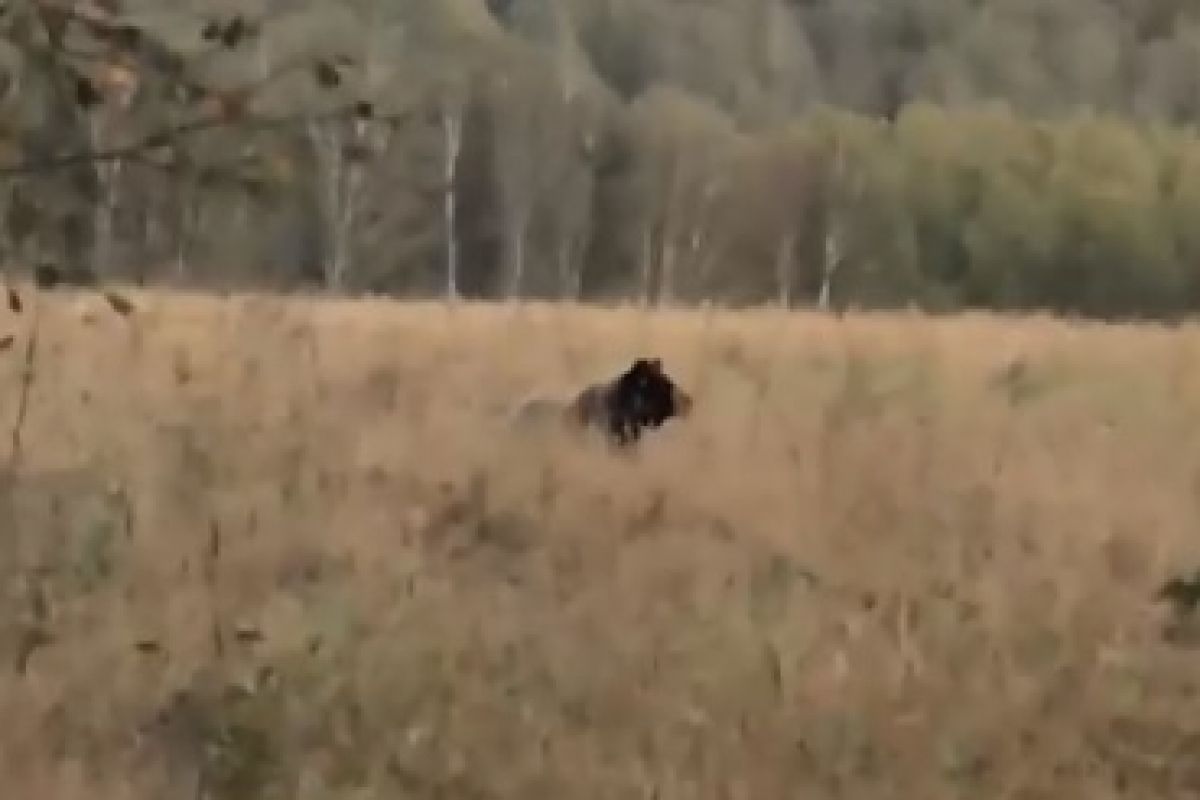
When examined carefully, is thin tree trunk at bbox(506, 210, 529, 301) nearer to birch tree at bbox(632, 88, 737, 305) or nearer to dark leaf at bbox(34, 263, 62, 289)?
birch tree at bbox(632, 88, 737, 305)

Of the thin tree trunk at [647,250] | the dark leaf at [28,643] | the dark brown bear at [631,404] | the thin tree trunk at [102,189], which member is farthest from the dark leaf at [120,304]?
the thin tree trunk at [647,250]

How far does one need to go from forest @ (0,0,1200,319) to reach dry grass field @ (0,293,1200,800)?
720cm

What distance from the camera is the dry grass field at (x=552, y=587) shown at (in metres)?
4.72

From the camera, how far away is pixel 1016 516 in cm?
694

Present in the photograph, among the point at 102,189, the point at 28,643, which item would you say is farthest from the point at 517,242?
the point at 102,189

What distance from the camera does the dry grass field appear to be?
4723 millimetres

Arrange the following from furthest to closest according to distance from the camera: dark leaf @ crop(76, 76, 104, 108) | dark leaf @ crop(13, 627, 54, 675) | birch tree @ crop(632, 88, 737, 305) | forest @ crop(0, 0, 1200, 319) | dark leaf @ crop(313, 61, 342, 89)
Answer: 1. birch tree @ crop(632, 88, 737, 305)
2. forest @ crop(0, 0, 1200, 319)
3. dark leaf @ crop(13, 627, 54, 675)
4. dark leaf @ crop(313, 61, 342, 89)
5. dark leaf @ crop(76, 76, 104, 108)

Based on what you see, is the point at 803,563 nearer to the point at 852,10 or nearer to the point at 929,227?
the point at 929,227

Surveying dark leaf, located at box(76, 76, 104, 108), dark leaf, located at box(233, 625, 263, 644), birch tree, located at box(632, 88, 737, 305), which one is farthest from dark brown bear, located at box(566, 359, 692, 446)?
birch tree, located at box(632, 88, 737, 305)

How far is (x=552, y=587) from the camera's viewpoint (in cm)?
588

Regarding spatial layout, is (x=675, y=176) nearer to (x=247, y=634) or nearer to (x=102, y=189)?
(x=247, y=634)

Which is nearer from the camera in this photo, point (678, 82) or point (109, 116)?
point (109, 116)

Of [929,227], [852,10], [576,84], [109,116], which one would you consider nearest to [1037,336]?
[109,116]

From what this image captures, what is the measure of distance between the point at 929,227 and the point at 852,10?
10684 millimetres
